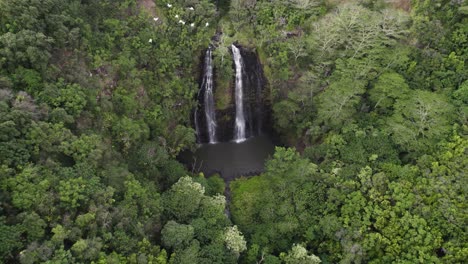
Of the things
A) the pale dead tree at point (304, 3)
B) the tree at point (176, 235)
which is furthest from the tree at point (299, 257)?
the pale dead tree at point (304, 3)

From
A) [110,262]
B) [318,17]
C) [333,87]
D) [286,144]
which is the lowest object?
[286,144]

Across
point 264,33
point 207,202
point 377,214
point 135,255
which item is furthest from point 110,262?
point 264,33

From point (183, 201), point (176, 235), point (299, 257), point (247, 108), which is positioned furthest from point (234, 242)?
point (247, 108)

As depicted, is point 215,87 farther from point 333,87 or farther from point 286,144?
point 333,87

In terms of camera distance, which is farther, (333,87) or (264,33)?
(264,33)

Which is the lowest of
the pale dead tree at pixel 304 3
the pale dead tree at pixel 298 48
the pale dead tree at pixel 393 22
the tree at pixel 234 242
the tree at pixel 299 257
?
the tree at pixel 299 257

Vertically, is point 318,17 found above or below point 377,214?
above

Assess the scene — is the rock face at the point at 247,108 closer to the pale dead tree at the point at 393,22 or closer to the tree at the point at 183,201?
the tree at the point at 183,201
